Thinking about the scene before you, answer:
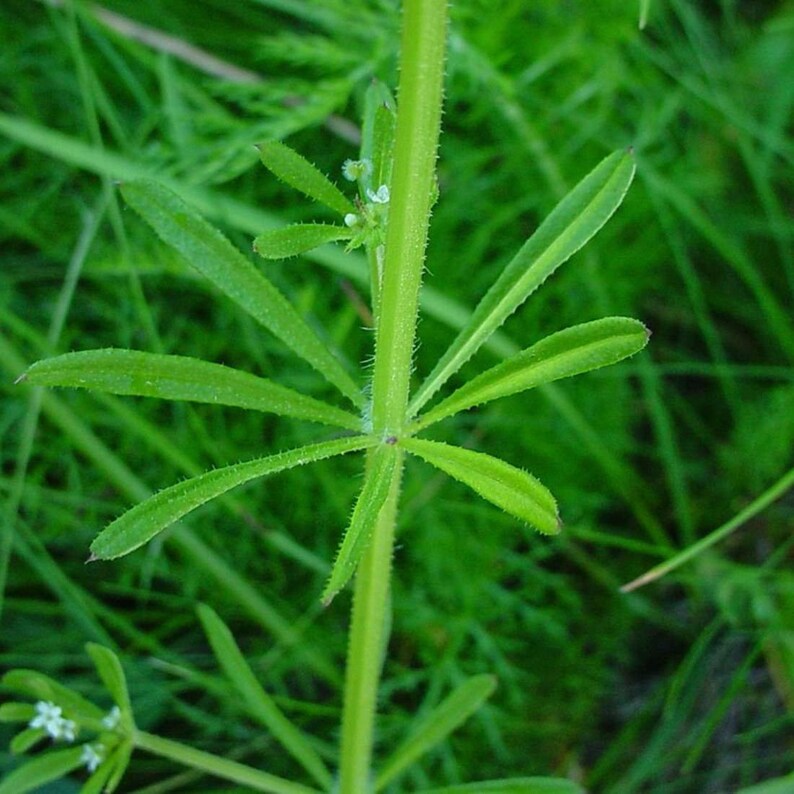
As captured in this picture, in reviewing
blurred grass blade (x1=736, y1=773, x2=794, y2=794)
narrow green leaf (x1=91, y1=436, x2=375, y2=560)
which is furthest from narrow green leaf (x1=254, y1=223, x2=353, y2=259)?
blurred grass blade (x1=736, y1=773, x2=794, y2=794)

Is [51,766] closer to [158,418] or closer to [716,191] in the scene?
[158,418]

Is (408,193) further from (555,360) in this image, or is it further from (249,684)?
(249,684)

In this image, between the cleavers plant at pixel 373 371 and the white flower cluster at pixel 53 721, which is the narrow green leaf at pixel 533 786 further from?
the white flower cluster at pixel 53 721

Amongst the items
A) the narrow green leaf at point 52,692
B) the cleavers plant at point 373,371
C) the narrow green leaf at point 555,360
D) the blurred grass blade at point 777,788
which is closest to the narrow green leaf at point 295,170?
the cleavers plant at point 373,371

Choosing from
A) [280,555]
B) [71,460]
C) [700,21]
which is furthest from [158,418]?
[700,21]

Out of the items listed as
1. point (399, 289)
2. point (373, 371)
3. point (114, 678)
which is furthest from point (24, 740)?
point (399, 289)

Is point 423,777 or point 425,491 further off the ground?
point 425,491

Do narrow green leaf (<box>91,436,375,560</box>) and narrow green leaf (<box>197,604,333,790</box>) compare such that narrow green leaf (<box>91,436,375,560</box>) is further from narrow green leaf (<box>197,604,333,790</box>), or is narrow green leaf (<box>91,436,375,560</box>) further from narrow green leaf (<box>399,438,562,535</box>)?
narrow green leaf (<box>197,604,333,790</box>)
